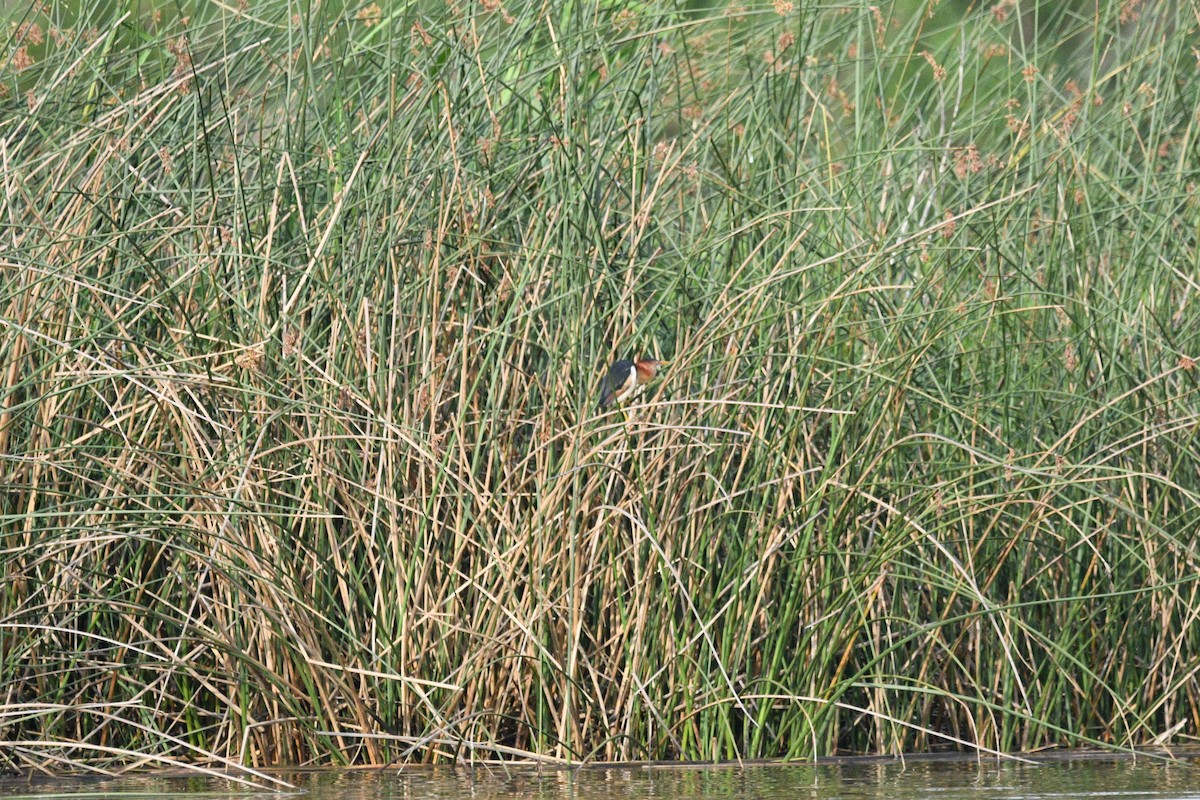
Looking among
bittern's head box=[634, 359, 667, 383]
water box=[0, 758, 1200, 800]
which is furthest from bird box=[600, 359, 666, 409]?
water box=[0, 758, 1200, 800]

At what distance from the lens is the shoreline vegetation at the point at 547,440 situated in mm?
3787

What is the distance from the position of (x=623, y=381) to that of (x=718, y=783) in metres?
0.98

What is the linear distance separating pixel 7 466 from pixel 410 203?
3.69 ft

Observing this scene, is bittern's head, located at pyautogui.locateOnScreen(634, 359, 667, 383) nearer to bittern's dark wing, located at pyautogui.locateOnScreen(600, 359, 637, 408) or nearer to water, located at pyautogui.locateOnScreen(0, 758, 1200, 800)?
bittern's dark wing, located at pyautogui.locateOnScreen(600, 359, 637, 408)

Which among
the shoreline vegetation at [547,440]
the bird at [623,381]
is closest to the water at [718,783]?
the shoreline vegetation at [547,440]

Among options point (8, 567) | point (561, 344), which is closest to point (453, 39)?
point (561, 344)

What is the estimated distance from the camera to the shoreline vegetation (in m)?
3.79

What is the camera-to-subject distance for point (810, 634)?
12.6ft

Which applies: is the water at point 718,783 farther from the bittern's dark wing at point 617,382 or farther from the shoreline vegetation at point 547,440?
the bittern's dark wing at point 617,382

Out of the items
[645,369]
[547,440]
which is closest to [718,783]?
[547,440]

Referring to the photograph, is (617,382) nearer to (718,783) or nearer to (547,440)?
(547,440)

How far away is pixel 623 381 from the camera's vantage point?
4.00 metres

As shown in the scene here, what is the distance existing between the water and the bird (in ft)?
2.73

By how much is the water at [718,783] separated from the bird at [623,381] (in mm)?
833
